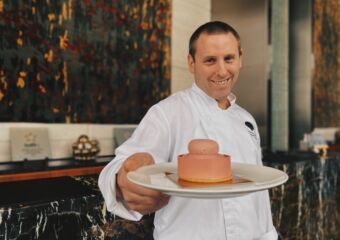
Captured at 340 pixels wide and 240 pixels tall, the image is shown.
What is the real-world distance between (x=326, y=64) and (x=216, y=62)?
513 cm

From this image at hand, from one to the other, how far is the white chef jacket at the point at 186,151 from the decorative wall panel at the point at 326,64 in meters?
4.45

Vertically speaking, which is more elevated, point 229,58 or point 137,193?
point 229,58

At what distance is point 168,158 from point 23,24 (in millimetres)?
1656

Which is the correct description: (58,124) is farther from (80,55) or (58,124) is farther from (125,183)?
(125,183)

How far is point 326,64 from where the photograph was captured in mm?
5871

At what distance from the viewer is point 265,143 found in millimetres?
4535

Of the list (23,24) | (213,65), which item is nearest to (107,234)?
(213,65)

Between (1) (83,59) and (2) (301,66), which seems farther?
(2) (301,66)

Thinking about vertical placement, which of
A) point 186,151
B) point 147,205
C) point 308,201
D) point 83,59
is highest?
point 83,59

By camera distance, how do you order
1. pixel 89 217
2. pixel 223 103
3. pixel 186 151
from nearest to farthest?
pixel 186 151 < pixel 223 103 < pixel 89 217

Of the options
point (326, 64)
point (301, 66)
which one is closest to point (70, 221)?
point (301, 66)

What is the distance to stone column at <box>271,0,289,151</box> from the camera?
476 cm

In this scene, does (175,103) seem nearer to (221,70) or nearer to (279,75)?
(221,70)

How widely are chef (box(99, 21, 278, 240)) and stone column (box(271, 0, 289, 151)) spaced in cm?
335
